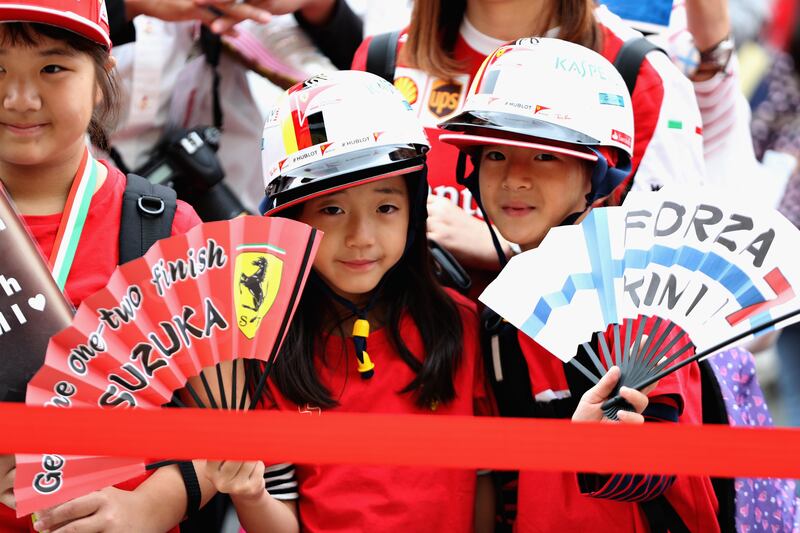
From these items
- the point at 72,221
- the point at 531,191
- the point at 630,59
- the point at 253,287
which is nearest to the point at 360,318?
the point at 531,191

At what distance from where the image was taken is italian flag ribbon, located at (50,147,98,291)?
261 centimetres

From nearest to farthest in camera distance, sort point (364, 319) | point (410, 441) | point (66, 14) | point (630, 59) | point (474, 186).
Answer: point (410, 441) → point (66, 14) → point (364, 319) → point (474, 186) → point (630, 59)

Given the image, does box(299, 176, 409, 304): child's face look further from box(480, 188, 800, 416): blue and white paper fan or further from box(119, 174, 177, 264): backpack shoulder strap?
box(480, 188, 800, 416): blue and white paper fan

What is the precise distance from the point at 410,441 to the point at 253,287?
0.55 metres

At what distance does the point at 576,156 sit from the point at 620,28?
2.66ft

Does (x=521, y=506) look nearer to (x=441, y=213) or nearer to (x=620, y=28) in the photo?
(x=441, y=213)

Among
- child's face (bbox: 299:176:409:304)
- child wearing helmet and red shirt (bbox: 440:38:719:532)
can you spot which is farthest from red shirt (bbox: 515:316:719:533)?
child's face (bbox: 299:176:409:304)

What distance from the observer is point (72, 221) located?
2.67 metres

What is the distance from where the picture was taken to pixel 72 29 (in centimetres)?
262

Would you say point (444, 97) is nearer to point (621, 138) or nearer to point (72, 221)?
point (621, 138)

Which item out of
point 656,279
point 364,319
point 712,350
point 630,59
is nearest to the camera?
point 712,350

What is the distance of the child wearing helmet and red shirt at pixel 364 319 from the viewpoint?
2.77m

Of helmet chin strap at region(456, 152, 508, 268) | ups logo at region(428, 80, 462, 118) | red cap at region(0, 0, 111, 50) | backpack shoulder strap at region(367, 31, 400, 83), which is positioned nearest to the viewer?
red cap at region(0, 0, 111, 50)

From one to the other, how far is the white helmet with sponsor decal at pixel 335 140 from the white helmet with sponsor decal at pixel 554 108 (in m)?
0.16
